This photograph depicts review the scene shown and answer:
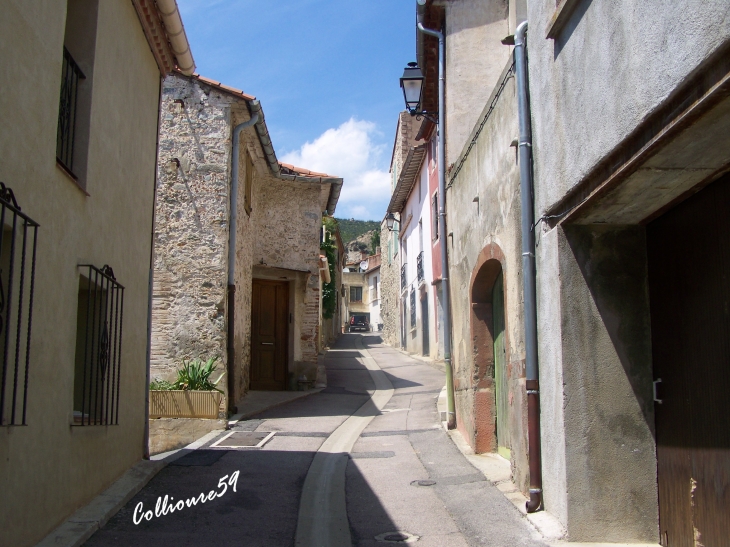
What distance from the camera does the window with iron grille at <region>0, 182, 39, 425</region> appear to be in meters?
3.77

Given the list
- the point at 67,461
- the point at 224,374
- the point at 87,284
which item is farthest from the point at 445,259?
the point at 67,461

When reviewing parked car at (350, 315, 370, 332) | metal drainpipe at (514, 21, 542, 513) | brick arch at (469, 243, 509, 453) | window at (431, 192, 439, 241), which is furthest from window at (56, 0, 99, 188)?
parked car at (350, 315, 370, 332)

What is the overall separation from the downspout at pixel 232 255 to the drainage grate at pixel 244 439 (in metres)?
1.40

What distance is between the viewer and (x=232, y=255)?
442 inches

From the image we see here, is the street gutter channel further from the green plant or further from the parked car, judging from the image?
the parked car

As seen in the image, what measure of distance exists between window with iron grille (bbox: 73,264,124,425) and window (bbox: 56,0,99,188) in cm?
90

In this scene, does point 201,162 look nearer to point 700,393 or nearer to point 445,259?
point 445,259

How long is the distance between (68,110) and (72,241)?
3.50 ft

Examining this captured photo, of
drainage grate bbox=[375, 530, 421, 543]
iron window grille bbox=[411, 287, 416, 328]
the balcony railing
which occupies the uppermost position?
the balcony railing

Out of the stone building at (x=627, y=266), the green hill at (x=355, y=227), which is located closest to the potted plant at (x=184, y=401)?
the stone building at (x=627, y=266)

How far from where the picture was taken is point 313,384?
582 inches

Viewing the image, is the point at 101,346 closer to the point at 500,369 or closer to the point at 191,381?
the point at 500,369

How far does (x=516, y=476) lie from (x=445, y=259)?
409 cm

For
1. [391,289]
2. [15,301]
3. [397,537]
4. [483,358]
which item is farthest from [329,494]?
[391,289]
